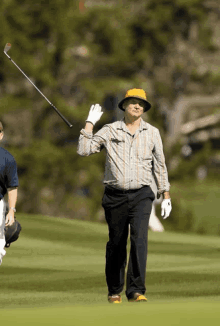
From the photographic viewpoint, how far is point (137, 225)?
8898 millimetres

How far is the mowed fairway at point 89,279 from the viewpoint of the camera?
6832 mm

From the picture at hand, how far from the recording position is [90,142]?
889 centimetres

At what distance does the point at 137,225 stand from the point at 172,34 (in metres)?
A: 28.7

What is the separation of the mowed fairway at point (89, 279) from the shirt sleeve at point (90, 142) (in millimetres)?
1512

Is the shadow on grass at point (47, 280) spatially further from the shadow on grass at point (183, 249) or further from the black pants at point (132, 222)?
the shadow on grass at point (183, 249)

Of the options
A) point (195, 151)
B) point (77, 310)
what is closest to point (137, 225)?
point (77, 310)

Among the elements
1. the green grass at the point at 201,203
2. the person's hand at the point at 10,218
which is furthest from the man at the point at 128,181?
the green grass at the point at 201,203

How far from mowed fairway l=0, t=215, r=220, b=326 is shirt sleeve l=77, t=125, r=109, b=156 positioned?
4.96 feet

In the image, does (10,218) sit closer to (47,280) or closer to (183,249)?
(47,280)

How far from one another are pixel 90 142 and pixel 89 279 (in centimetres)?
379

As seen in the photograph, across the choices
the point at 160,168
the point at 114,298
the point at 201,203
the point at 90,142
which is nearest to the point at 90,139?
the point at 90,142

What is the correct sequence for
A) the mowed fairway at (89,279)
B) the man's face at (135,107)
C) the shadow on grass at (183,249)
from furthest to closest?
the shadow on grass at (183,249) → the man's face at (135,107) → the mowed fairway at (89,279)

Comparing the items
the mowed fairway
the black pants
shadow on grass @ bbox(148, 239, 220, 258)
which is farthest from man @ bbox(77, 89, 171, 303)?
shadow on grass @ bbox(148, 239, 220, 258)

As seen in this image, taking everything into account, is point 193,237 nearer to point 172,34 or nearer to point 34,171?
point 34,171
